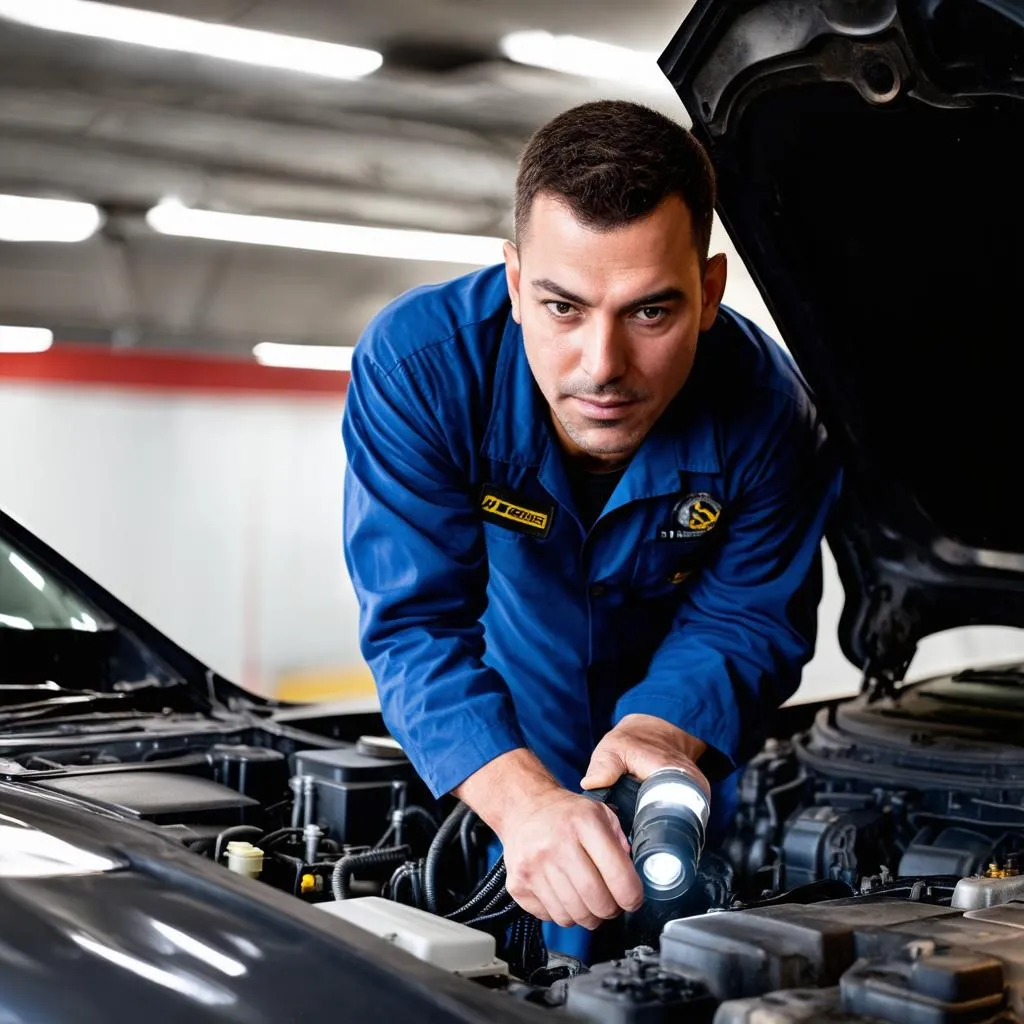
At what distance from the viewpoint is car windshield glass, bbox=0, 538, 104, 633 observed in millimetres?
2059

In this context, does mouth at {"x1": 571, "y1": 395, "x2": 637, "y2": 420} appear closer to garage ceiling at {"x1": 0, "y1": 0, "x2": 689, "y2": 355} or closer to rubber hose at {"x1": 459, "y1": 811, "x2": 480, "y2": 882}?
rubber hose at {"x1": 459, "y1": 811, "x2": 480, "y2": 882}

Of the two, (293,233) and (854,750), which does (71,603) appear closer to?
(854,750)

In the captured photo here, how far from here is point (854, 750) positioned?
84.2 inches

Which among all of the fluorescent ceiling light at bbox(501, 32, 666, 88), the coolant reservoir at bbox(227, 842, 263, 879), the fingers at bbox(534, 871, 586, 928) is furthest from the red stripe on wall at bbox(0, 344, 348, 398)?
the fingers at bbox(534, 871, 586, 928)

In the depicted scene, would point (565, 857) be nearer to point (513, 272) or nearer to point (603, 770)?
point (603, 770)

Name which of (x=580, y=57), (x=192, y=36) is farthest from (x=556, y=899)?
(x=580, y=57)

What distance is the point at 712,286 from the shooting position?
1.66 metres

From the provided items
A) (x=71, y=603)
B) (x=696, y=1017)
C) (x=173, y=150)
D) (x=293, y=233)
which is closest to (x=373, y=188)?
(x=293, y=233)

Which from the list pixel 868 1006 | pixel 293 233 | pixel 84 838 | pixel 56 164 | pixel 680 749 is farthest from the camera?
pixel 293 233

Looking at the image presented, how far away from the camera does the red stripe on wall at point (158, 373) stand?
5949mm

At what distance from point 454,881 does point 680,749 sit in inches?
17.1

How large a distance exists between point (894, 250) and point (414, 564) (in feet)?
2.59

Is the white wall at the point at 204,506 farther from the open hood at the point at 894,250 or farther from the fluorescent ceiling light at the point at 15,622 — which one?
the open hood at the point at 894,250

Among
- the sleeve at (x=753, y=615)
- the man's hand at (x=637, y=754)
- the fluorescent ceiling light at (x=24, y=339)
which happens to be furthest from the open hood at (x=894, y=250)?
the fluorescent ceiling light at (x=24, y=339)
